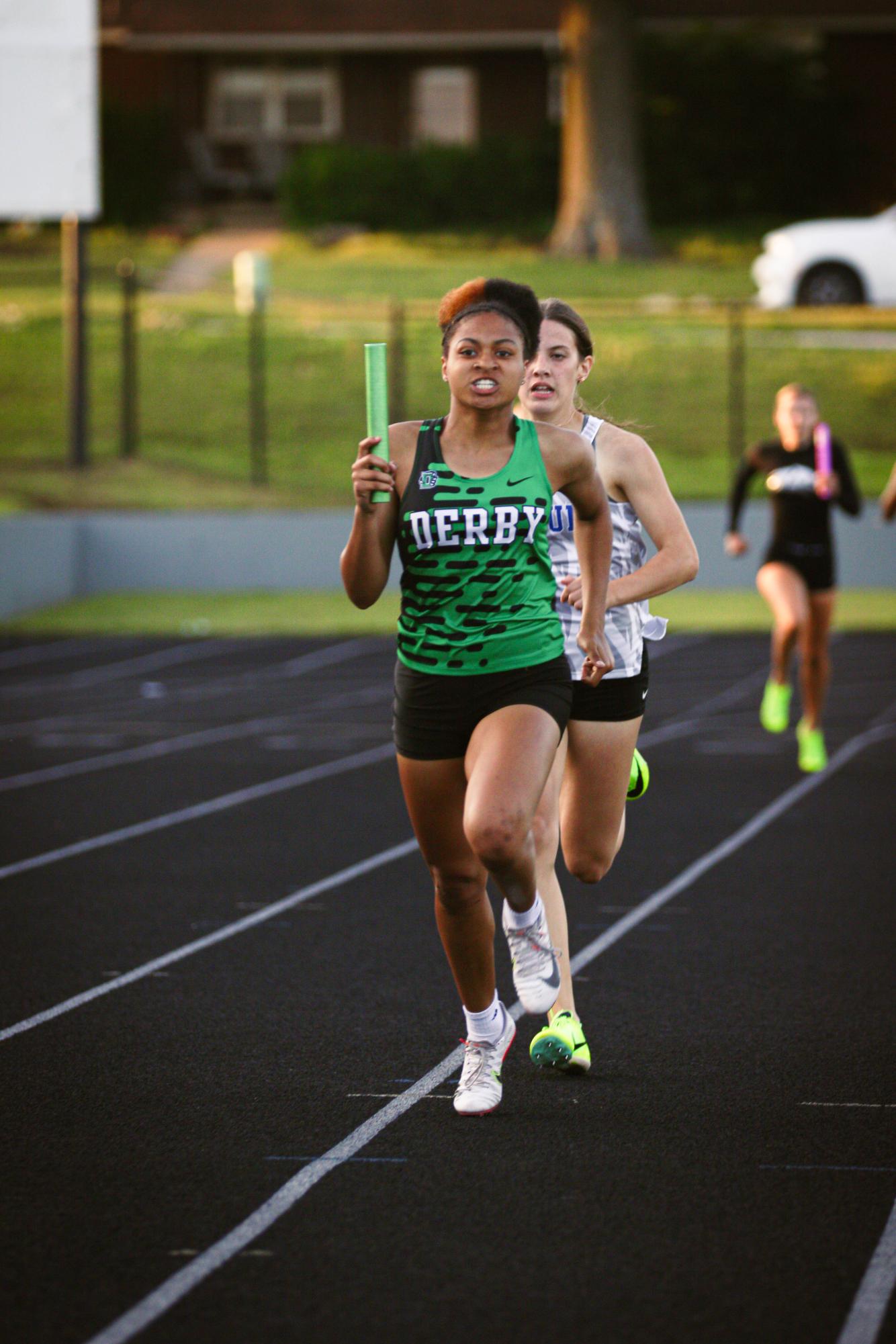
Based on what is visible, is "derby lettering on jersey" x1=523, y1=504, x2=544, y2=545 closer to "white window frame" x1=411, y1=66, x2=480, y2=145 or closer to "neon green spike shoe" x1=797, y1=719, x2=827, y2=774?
"neon green spike shoe" x1=797, y1=719, x2=827, y2=774

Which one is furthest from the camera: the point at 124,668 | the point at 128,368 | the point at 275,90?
the point at 275,90

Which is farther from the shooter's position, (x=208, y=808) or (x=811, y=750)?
(x=811, y=750)

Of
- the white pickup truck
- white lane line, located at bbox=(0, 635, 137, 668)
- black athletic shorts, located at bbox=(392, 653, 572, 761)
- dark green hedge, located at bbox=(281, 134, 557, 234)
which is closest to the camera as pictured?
black athletic shorts, located at bbox=(392, 653, 572, 761)

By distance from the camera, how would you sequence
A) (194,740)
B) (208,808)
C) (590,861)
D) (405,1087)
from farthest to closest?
1. (194,740)
2. (208,808)
3. (590,861)
4. (405,1087)

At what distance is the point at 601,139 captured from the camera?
112 ft

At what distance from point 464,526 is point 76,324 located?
18669 millimetres

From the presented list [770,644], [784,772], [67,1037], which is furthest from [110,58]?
[67,1037]

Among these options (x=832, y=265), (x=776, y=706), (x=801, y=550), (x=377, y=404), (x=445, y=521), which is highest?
(x=832, y=265)

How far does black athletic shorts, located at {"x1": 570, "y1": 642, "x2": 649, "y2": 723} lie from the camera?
561cm

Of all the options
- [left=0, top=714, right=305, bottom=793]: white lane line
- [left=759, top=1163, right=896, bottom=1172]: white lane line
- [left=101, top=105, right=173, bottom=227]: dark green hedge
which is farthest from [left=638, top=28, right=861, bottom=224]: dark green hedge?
[left=759, top=1163, right=896, bottom=1172]: white lane line

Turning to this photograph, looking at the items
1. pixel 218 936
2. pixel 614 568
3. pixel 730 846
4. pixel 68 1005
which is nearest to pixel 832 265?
pixel 730 846

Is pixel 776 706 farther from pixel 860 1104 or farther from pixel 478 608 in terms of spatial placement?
pixel 478 608

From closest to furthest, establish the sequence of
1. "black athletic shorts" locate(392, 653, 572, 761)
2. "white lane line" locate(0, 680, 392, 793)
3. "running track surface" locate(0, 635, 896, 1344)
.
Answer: "running track surface" locate(0, 635, 896, 1344) < "black athletic shorts" locate(392, 653, 572, 761) < "white lane line" locate(0, 680, 392, 793)

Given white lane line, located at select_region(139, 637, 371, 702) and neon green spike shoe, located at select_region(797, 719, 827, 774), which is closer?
neon green spike shoe, located at select_region(797, 719, 827, 774)
